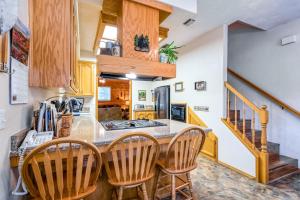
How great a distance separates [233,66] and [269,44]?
990mm

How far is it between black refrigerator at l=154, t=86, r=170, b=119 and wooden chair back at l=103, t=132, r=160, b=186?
3.69 metres

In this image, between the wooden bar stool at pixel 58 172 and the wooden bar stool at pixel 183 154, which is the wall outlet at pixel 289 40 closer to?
the wooden bar stool at pixel 183 154

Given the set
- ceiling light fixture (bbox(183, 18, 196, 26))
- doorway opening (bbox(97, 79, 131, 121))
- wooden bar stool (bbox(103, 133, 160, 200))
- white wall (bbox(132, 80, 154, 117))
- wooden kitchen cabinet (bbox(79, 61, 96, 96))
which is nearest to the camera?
wooden bar stool (bbox(103, 133, 160, 200))

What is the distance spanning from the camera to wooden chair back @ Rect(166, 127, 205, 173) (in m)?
1.64

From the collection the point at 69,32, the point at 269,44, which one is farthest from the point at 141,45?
the point at 269,44

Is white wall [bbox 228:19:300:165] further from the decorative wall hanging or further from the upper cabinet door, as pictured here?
the upper cabinet door

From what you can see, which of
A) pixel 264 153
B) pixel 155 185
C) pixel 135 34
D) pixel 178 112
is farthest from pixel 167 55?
pixel 178 112

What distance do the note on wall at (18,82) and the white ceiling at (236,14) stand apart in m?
2.27

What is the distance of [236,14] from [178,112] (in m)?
2.69

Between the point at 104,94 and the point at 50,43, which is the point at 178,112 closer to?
the point at 50,43

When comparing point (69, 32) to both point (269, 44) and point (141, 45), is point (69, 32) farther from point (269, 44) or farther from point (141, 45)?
point (269, 44)

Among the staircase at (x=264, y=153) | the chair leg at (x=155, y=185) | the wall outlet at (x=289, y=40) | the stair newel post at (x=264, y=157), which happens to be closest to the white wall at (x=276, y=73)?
the wall outlet at (x=289, y=40)

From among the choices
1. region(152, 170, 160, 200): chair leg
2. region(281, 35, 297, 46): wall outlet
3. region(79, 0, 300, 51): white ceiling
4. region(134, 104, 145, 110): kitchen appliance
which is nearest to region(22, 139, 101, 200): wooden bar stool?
region(152, 170, 160, 200): chair leg

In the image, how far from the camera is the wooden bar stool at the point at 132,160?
138 cm
